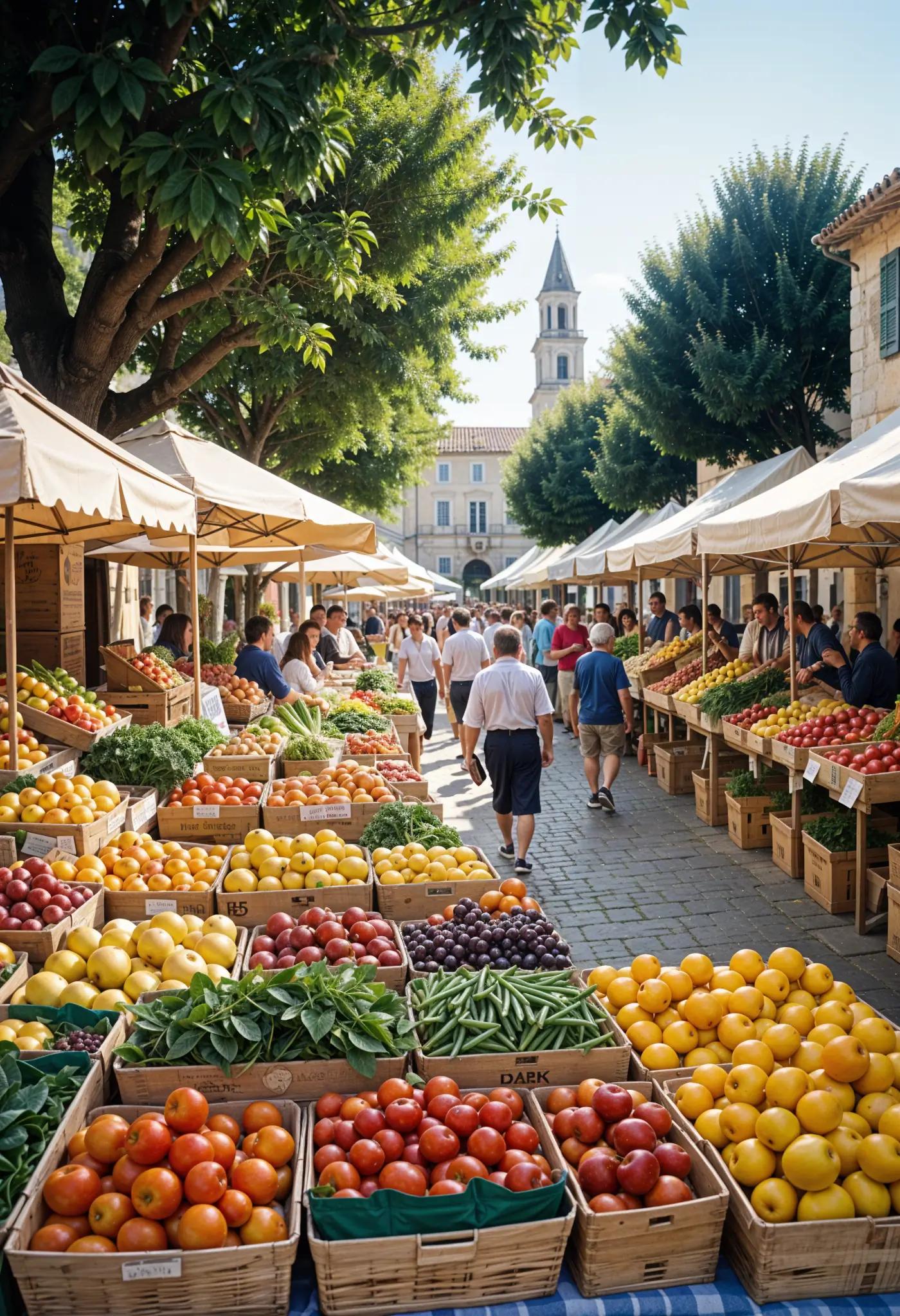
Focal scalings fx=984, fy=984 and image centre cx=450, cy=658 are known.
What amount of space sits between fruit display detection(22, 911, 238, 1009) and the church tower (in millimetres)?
78534

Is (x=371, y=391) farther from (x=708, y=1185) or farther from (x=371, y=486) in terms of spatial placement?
(x=708, y=1185)

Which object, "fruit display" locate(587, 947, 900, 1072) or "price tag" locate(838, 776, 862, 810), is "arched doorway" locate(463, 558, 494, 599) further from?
"fruit display" locate(587, 947, 900, 1072)

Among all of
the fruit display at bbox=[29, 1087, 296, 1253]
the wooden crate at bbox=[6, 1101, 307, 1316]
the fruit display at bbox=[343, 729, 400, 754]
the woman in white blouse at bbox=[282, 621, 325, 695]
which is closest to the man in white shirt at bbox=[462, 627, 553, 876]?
the fruit display at bbox=[343, 729, 400, 754]

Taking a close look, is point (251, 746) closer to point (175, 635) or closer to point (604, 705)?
point (175, 635)

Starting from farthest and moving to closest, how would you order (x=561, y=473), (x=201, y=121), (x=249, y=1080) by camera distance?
(x=561, y=473), (x=201, y=121), (x=249, y=1080)

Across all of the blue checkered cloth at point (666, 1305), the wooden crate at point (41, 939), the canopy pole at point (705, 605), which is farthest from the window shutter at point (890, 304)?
the blue checkered cloth at point (666, 1305)

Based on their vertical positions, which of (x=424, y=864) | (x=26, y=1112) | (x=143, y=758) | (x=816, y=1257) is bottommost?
(x=816, y=1257)

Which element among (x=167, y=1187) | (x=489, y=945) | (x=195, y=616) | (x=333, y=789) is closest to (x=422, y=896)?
(x=489, y=945)

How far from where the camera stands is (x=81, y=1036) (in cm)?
352

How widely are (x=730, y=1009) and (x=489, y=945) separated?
1.03 metres

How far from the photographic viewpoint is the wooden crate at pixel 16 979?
12.7 feet

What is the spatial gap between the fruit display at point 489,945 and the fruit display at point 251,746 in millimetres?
3104

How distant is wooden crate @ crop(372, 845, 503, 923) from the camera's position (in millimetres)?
5027

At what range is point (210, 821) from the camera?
629 cm
